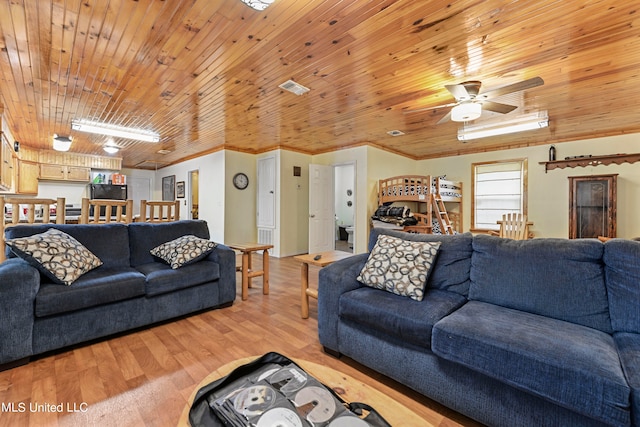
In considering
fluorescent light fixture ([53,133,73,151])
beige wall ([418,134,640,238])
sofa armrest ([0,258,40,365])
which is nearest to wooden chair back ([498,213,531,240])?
beige wall ([418,134,640,238])

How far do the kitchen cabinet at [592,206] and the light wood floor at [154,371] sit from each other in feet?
16.4

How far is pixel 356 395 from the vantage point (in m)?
Answer: 1.00

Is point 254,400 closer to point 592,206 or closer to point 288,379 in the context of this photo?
point 288,379

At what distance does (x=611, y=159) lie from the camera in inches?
179

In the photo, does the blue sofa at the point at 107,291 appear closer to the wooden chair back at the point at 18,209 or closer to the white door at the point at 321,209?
the wooden chair back at the point at 18,209

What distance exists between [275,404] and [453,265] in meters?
1.58

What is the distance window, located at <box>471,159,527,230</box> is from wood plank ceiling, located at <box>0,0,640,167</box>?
152 centimetres

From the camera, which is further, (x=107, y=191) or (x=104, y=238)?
(x=107, y=191)

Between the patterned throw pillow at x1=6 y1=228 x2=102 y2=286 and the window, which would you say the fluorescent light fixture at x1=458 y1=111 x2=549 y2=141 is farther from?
the patterned throw pillow at x1=6 y1=228 x2=102 y2=286

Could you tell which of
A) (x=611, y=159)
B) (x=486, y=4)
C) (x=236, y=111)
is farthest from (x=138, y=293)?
(x=611, y=159)

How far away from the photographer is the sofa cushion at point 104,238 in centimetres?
251

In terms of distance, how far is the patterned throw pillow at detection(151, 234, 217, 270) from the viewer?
2.65 meters

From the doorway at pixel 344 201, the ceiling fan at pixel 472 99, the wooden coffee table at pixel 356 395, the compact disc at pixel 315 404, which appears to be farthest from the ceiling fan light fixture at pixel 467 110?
the doorway at pixel 344 201

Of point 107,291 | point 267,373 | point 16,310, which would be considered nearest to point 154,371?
point 107,291
